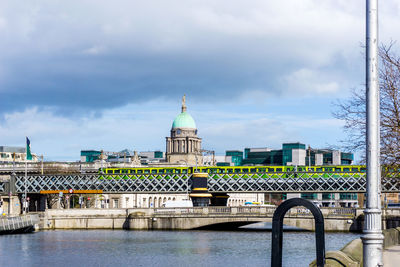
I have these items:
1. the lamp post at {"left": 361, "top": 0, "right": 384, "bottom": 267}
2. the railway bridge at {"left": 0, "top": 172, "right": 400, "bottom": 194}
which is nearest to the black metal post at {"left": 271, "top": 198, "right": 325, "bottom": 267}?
the lamp post at {"left": 361, "top": 0, "right": 384, "bottom": 267}

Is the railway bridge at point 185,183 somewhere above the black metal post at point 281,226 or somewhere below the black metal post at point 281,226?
below

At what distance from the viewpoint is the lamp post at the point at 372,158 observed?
17578 millimetres

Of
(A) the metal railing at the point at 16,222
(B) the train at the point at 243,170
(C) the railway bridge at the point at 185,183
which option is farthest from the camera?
(C) the railway bridge at the point at 185,183

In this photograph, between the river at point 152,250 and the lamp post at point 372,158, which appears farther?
the river at point 152,250

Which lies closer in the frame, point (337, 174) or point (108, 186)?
point (337, 174)

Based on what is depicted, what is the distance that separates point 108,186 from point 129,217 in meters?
29.6

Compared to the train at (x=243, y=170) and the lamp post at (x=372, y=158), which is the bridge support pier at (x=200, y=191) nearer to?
the train at (x=243, y=170)

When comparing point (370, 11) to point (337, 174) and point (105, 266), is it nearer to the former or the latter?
point (105, 266)

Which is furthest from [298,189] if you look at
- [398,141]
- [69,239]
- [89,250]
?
[398,141]

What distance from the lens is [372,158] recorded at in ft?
58.1

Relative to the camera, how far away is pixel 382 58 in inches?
1625

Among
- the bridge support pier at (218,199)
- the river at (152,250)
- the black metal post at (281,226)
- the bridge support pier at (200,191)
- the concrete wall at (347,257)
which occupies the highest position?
the black metal post at (281,226)

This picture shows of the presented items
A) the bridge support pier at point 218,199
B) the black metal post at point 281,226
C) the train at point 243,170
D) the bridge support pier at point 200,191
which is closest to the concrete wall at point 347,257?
the black metal post at point 281,226

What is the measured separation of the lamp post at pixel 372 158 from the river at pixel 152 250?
36.4 meters
